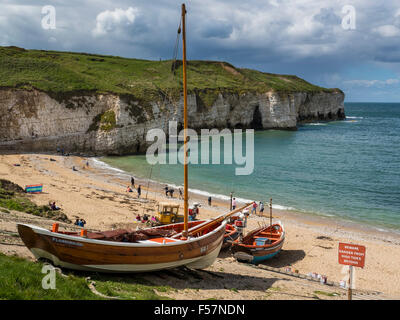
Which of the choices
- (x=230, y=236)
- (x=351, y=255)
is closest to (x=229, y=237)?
(x=230, y=236)

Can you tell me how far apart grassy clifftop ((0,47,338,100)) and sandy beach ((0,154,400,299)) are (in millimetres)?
16106

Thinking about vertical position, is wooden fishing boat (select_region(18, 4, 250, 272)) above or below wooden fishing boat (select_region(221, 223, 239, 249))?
above

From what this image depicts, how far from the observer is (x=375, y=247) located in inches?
947

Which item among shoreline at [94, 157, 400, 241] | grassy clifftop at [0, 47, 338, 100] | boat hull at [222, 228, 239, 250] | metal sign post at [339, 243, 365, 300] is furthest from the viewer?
grassy clifftop at [0, 47, 338, 100]

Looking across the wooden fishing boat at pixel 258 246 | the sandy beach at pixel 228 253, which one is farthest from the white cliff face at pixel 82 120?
the wooden fishing boat at pixel 258 246

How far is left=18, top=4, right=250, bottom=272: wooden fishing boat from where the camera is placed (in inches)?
466

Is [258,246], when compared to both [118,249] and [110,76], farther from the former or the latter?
[110,76]

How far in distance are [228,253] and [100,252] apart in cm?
1101

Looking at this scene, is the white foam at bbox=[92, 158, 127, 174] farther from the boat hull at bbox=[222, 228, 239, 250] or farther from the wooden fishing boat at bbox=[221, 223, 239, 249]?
the boat hull at bbox=[222, 228, 239, 250]

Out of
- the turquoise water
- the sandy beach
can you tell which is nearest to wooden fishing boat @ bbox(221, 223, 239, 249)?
the sandy beach

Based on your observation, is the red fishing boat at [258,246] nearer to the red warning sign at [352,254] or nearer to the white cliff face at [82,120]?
the red warning sign at [352,254]

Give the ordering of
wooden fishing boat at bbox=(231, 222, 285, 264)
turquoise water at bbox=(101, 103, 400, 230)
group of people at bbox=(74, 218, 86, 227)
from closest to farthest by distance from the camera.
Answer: wooden fishing boat at bbox=(231, 222, 285, 264), group of people at bbox=(74, 218, 86, 227), turquoise water at bbox=(101, 103, 400, 230)

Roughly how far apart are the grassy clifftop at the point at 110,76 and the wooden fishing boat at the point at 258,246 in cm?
2485

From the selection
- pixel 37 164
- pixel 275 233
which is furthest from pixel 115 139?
pixel 275 233
